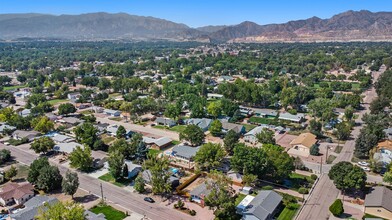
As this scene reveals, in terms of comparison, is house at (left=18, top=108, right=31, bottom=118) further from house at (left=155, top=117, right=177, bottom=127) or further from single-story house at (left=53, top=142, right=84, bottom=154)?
house at (left=155, top=117, right=177, bottom=127)

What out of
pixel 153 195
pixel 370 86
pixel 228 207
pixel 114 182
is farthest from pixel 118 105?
pixel 370 86

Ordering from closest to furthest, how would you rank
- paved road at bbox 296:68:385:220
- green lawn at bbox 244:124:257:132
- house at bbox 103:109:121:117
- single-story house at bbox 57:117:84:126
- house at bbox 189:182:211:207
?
paved road at bbox 296:68:385:220
house at bbox 189:182:211:207
green lawn at bbox 244:124:257:132
single-story house at bbox 57:117:84:126
house at bbox 103:109:121:117

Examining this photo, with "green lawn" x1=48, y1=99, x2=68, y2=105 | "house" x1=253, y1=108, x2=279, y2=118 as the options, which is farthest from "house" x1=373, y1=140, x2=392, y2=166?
"green lawn" x1=48, y1=99, x2=68, y2=105

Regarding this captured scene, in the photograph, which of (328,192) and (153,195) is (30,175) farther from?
(328,192)

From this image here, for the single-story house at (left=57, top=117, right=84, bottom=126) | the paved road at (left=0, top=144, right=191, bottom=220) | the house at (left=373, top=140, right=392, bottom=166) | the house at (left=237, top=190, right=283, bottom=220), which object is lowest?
the paved road at (left=0, top=144, right=191, bottom=220)

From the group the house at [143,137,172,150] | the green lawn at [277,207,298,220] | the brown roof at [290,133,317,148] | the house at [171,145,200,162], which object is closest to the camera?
the green lawn at [277,207,298,220]

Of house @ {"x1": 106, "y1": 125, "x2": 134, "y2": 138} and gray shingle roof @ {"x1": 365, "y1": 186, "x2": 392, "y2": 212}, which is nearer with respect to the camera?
gray shingle roof @ {"x1": 365, "y1": 186, "x2": 392, "y2": 212}

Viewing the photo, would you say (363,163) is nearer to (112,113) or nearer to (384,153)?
(384,153)
